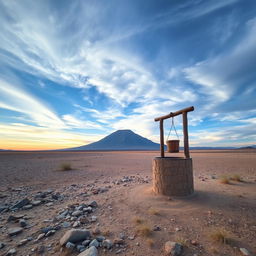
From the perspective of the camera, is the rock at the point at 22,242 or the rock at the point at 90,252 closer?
the rock at the point at 90,252

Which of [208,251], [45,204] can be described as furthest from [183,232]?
[45,204]

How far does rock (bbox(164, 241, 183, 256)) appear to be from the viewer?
2.57 m

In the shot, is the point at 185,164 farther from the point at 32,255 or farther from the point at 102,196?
the point at 32,255

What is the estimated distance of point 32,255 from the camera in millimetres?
2766

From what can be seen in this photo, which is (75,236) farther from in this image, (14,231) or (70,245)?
(14,231)

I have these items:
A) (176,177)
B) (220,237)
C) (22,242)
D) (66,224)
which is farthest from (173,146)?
(22,242)

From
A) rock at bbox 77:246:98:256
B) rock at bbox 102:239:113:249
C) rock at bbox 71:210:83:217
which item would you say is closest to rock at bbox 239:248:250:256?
rock at bbox 102:239:113:249

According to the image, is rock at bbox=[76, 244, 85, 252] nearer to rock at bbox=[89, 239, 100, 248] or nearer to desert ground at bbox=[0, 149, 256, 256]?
desert ground at bbox=[0, 149, 256, 256]

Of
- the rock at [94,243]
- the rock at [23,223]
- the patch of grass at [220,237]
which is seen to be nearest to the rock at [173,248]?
the patch of grass at [220,237]

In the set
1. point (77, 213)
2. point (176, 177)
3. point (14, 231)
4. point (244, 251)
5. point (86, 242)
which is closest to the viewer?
point (244, 251)

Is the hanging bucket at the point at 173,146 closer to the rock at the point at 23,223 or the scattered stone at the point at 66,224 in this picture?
the scattered stone at the point at 66,224

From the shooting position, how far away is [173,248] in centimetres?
261

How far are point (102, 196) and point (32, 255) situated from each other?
325 cm

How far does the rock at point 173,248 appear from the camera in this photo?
2.57m
